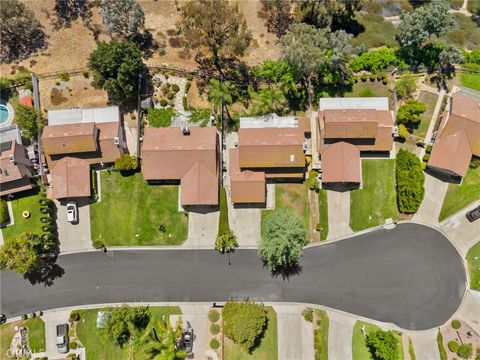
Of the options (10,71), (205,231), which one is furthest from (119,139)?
(10,71)

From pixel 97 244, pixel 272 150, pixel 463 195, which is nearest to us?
pixel 272 150

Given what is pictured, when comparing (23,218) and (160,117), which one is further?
(160,117)

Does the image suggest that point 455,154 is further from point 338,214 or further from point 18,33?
point 18,33

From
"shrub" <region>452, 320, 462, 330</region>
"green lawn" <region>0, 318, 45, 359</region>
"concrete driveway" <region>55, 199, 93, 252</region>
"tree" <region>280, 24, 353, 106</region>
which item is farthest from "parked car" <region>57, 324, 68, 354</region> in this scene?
"shrub" <region>452, 320, 462, 330</region>

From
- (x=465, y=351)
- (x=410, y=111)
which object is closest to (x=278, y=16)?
(x=410, y=111)

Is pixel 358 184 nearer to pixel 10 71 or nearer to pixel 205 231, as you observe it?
pixel 205 231

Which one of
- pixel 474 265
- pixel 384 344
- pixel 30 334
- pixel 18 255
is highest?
pixel 18 255

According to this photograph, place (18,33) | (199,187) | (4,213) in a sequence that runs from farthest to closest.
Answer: (18,33), (4,213), (199,187)
